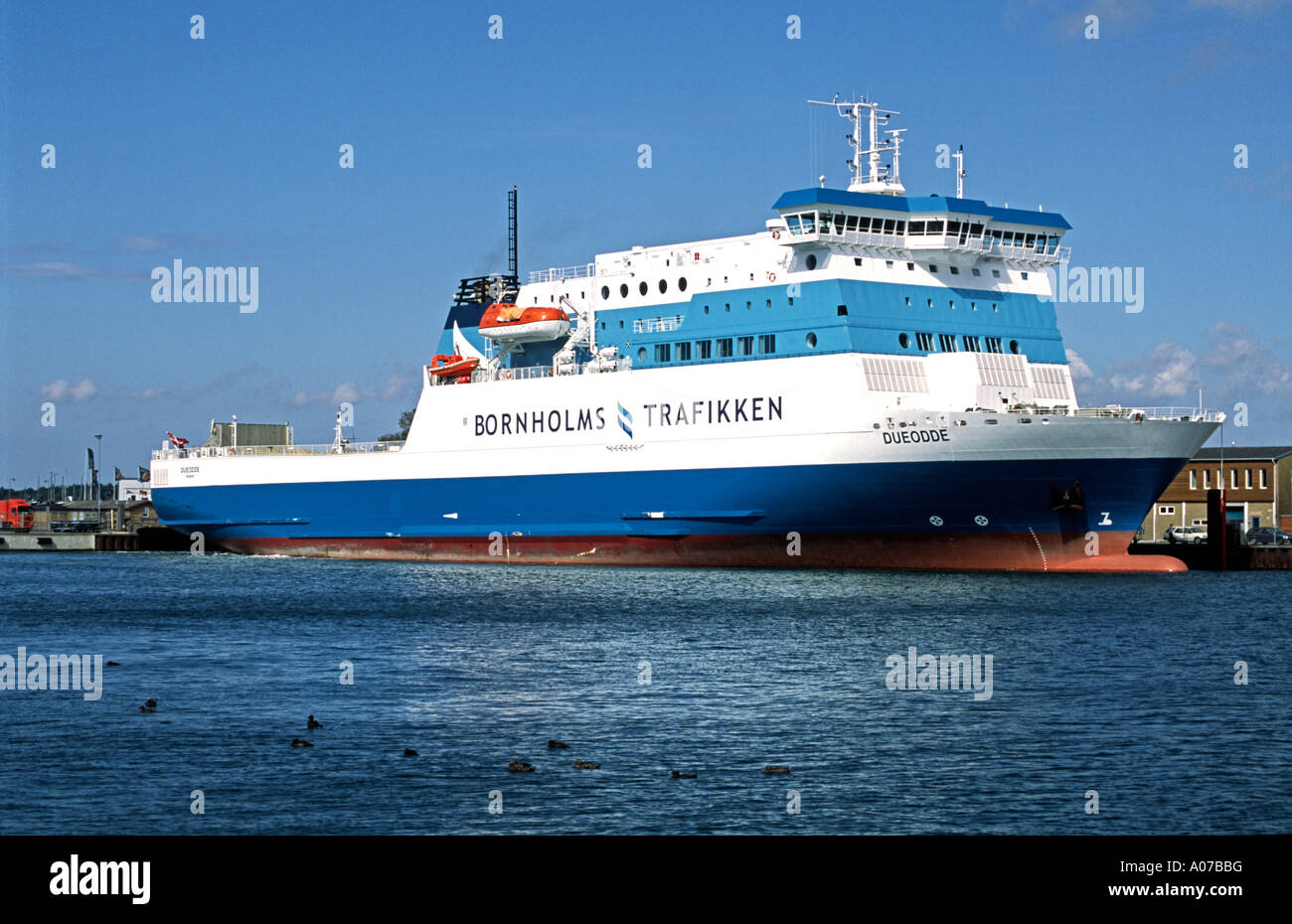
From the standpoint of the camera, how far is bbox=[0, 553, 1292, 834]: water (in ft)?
56.9

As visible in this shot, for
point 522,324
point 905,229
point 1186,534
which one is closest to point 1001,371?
point 905,229

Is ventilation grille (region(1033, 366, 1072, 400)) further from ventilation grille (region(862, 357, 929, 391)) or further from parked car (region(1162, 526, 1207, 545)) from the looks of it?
parked car (region(1162, 526, 1207, 545))

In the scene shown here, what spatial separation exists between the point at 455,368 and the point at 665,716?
40.0 metres

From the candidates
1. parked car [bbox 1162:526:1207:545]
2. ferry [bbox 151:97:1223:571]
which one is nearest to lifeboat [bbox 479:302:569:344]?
ferry [bbox 151:97:1223:571]

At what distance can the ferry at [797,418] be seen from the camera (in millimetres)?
45562

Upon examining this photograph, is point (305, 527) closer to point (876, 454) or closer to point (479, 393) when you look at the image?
point (479, 393)

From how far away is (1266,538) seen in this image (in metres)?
70.1

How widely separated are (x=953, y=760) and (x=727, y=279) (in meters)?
34.0

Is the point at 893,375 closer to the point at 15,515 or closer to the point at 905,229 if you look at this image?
the point at 905,229

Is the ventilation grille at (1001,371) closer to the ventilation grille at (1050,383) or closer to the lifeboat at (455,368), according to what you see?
the ventilation grille at (1050,383)

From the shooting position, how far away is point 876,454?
46562 millimetres

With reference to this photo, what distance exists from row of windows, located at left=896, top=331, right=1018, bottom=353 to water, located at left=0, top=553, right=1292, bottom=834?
995 centimetres
